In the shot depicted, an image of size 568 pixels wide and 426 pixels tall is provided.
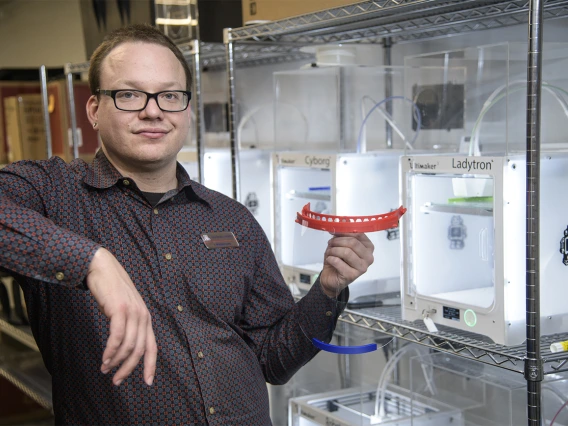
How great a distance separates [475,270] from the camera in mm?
1479

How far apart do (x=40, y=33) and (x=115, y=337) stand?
487 cm

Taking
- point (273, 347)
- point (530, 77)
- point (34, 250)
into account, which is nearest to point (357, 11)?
point (530, 77)

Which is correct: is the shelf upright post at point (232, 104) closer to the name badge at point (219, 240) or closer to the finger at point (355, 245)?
the name badge at point (219, 240)

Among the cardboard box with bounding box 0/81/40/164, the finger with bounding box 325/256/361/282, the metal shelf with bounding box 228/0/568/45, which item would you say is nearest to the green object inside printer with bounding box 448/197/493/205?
the finger with bounding box 325/256/361/282

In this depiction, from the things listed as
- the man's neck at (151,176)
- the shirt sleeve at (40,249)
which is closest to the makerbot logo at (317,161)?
the man's neck at (151,176)

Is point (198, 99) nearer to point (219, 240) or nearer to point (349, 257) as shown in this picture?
point (219, 240)

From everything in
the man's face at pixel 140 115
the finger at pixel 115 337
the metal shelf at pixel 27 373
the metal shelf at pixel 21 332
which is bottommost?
the metal shelf at pixel 27 373

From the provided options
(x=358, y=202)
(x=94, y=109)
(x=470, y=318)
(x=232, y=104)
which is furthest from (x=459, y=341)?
(x=232, y=104)

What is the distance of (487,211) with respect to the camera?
4.53 feet

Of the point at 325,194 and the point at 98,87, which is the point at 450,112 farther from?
the point at 98,87

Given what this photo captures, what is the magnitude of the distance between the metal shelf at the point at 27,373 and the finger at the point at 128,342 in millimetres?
1904

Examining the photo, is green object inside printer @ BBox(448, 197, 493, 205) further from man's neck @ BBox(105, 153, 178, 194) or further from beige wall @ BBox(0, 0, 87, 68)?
beige wall @ BBox(0, 0, 87, 68)

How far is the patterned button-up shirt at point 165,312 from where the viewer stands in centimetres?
133

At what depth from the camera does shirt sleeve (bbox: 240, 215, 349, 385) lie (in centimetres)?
144
